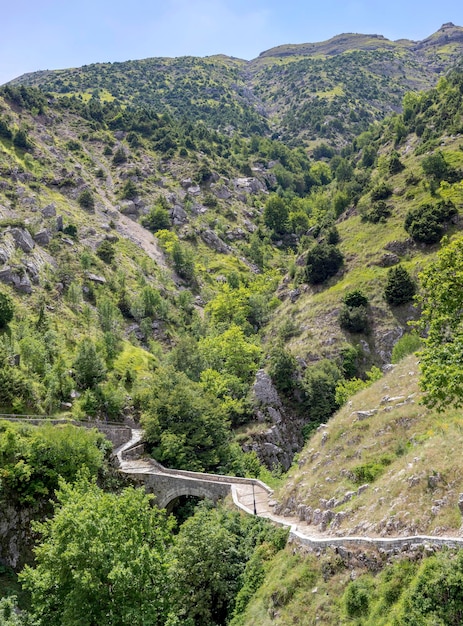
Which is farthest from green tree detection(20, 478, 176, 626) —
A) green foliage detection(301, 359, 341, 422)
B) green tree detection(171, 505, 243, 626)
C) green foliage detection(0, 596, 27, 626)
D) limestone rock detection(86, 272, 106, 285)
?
limestone rock detection(86, 272, 106, 285)

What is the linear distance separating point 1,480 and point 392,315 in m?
47.0

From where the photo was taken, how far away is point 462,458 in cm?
1916

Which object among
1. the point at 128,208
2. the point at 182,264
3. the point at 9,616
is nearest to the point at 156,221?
the point at 128,208

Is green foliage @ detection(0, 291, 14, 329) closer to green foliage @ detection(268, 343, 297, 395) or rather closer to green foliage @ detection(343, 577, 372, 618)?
green foliage @ detection(268, 343, 297, 395)

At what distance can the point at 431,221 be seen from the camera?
62.9m

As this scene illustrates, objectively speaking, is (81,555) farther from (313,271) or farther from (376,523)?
(313,271)

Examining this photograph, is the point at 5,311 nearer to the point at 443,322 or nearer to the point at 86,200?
the point at 443,322

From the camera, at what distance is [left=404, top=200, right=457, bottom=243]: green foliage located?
204ft

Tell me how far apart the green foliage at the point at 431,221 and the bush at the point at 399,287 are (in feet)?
21.4

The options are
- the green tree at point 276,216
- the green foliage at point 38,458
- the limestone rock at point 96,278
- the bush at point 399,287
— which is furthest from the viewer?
the green tree at point 276,216

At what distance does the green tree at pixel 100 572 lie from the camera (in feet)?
73.1

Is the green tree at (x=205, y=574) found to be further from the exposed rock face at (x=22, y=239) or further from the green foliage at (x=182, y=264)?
the green foliage at (x=182, y=264)

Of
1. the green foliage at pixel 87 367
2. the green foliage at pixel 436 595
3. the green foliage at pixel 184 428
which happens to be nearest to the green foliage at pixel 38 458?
the green foliage at pixel 184 428

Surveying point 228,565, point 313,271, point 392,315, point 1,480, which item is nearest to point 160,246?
point 313,271
